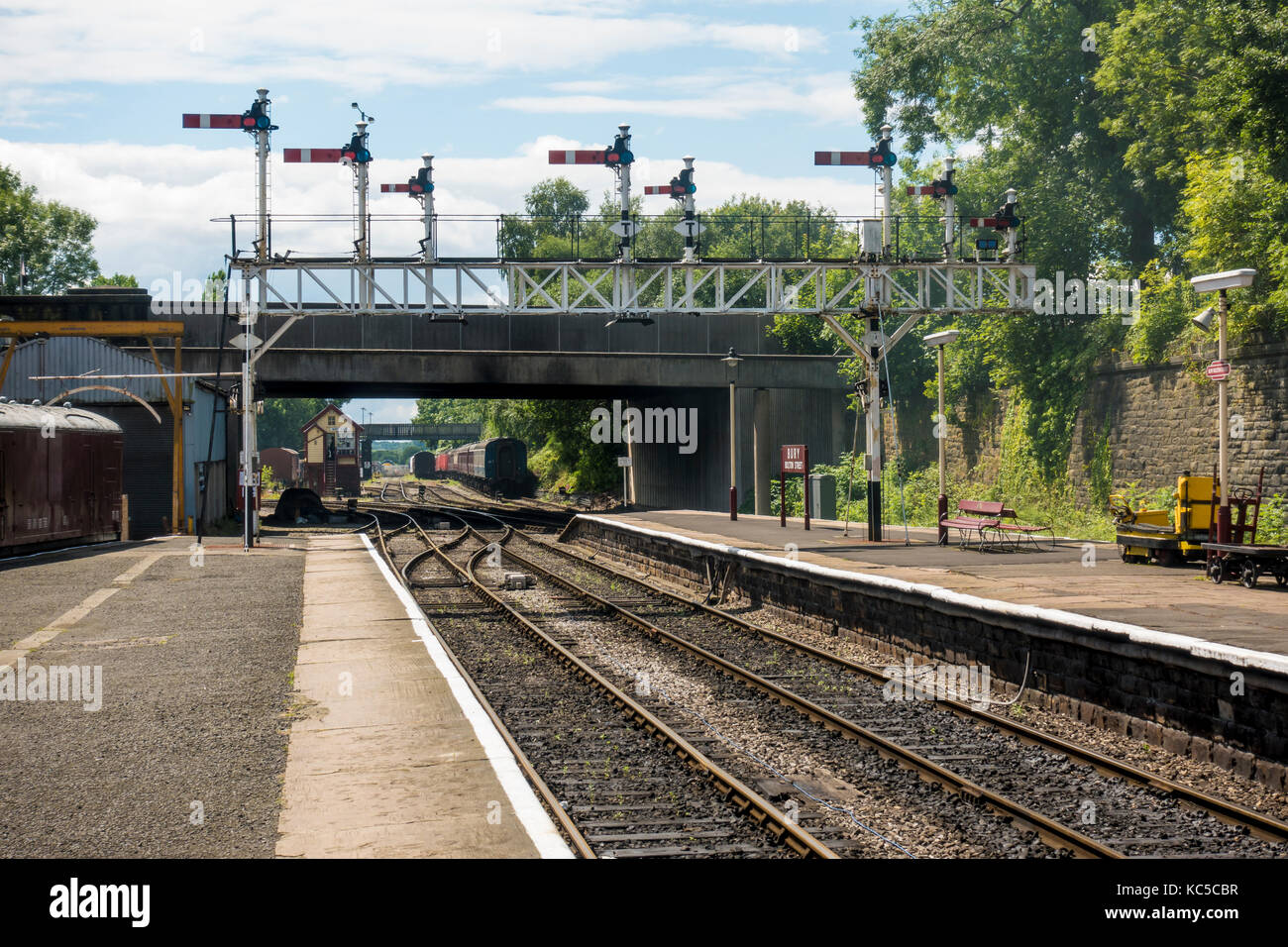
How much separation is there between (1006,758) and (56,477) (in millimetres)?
23033

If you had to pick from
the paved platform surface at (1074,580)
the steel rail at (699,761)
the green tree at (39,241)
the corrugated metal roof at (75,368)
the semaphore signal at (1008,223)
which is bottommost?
the steel rail at (699,761)

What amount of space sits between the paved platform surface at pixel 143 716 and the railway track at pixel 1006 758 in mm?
5057

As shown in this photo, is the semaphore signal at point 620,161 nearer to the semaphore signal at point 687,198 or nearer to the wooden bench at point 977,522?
the semaphore signal at point 687,198

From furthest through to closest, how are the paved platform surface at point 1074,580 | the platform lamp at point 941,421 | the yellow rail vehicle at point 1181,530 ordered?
the platform lamp at point 941,421 → the yellow rail vehicle at point 1181,530 → the paved platform surface at point 1074,580

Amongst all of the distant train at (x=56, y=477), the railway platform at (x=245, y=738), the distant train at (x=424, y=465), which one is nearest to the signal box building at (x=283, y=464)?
the distant train at (x=424, y=465)

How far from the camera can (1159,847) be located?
6.91 meters

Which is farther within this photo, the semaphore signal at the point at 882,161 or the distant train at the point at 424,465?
the distant train at the point at 424,465

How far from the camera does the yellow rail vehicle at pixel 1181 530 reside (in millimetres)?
15805

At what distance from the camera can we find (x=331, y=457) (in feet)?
217

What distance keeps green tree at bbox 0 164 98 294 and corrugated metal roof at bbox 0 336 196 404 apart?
37551mm

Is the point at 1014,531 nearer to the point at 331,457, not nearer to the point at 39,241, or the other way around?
the point at 331,457

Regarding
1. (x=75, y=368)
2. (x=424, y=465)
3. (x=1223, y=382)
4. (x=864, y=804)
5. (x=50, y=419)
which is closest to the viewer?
(x=864, y=804)

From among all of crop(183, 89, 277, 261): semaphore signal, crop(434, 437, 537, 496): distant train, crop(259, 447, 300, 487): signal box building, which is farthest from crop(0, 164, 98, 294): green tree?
crop(183, 89, 277, 261): semaphore signal

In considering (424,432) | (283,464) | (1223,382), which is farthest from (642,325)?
(424,432)
